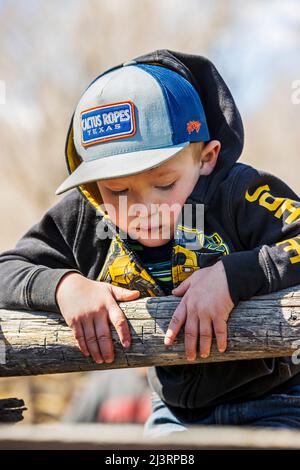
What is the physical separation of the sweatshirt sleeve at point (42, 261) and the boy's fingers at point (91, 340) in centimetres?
13

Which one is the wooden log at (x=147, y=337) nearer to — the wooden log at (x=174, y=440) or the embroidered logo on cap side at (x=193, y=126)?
the wooden log at (x=174, y=440)

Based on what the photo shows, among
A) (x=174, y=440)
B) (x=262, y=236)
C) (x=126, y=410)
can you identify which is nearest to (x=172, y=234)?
(x=262, y=236)

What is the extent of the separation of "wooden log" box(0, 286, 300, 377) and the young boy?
0.03 meters

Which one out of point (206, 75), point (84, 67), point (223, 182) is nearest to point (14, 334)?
point (223, 182)

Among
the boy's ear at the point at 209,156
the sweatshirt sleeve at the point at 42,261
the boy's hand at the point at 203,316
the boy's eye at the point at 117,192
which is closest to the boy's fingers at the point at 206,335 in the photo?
the boy's hand at the point at 203,316

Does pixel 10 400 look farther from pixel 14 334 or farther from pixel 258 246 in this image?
pixel 258 246

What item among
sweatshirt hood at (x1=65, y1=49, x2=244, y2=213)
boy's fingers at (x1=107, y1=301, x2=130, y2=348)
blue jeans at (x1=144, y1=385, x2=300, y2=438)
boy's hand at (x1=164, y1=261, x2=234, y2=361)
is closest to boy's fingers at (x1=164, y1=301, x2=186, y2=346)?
boy's hand at (x1=164, y1=261, x2=234, y2=361)

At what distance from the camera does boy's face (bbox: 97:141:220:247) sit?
2311 mm

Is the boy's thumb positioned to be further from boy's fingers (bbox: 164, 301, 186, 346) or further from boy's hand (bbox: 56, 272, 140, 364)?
boy's fingers (bbox: 164, 301, 186, 346)

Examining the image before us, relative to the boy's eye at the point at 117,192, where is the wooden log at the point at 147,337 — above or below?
below

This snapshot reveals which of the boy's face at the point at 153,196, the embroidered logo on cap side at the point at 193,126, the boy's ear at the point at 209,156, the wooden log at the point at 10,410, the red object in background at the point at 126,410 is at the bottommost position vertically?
the red object in background at the point at 126,410

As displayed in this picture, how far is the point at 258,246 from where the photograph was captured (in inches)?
91.0

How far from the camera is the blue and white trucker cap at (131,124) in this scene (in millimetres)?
2295
